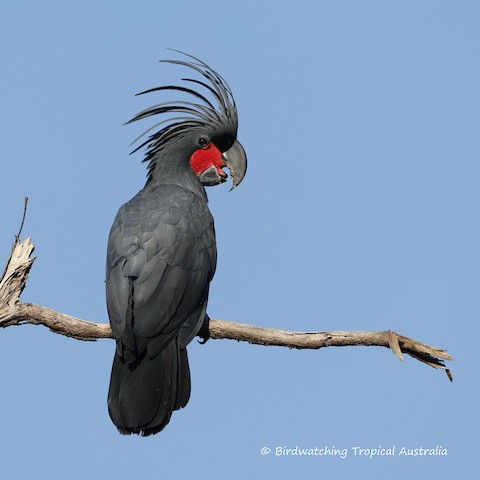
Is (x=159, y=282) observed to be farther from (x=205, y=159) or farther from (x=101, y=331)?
(x=205, y=159)

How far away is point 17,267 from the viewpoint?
24.7 ft

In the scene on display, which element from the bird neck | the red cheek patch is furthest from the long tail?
the red cheek patch

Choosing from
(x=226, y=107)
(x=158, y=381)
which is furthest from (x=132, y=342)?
(x=226, y=107)

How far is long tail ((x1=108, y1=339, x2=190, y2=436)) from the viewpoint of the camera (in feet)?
23.7

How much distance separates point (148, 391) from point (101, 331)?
74cm

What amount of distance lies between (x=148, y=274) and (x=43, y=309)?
965mm

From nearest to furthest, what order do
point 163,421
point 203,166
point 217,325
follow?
1. point 163,421
2. point 217,325
3. point 203,166

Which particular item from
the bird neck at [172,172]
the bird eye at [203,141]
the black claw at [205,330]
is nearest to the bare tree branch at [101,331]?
the black claw at [205,330]

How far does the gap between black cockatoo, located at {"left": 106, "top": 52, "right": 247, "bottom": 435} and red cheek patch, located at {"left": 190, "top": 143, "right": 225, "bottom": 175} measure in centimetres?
3

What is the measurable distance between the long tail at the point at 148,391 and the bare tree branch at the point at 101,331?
48 centimetres

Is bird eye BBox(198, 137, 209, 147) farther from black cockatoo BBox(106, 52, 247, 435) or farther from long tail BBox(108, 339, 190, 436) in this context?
long tail BBox(108, 339, 190, 436)

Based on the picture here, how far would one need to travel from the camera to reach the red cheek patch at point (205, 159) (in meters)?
9.16

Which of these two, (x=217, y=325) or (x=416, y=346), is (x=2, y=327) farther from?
(x=416, y=346)

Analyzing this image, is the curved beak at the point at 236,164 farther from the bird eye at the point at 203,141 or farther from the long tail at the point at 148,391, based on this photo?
the long tail at the point at 148,391
